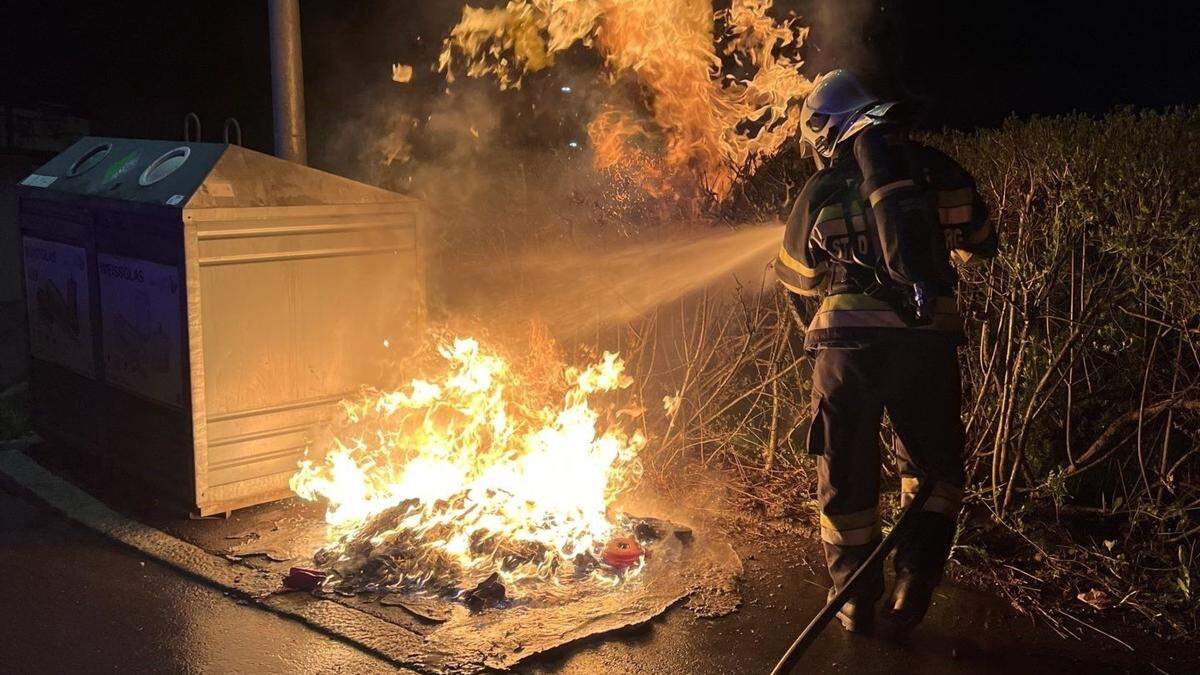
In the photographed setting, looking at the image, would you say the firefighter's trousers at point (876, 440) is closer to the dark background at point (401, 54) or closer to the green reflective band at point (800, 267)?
the green reflective band at point (800, 267)

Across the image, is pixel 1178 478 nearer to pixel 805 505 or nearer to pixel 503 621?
pixel 805 505

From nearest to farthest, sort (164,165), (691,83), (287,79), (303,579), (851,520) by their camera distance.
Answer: (851,520) < (303,579) < (164,165) < (287,79) < (691,83)

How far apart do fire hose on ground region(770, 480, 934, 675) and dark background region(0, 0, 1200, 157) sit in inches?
256

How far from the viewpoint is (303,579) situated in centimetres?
511

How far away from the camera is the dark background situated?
1162 cm

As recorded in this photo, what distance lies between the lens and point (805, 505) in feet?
20.1

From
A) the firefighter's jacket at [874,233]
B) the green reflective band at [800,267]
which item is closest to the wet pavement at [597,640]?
the firefighter's jacket at [874,233]

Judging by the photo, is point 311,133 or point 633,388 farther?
point 311,133

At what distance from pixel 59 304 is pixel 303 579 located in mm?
3227

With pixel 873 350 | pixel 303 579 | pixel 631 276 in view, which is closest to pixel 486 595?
pixel 303 579

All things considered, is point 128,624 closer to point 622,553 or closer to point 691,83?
point 622,553

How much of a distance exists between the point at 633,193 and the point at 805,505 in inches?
112

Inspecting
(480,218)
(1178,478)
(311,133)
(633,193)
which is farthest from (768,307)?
(311,133)

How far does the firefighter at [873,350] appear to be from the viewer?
4.55m
